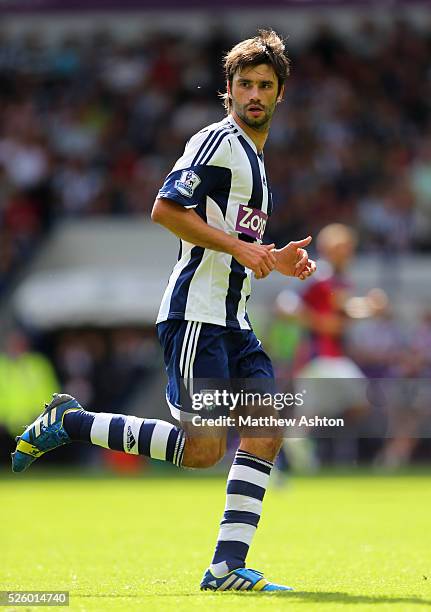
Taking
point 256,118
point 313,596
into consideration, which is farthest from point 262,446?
point 256,118

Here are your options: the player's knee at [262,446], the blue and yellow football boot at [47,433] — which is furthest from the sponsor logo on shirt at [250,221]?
the blue and yellow football boot at [47,433]

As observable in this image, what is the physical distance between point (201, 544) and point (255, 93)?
3308 millimetres

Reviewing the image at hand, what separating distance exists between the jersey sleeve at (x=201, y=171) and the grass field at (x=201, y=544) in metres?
1.74

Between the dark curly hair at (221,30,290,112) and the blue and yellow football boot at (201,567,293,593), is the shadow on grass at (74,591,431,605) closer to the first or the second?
the blue and yellow football boot at (201,567,293,593)

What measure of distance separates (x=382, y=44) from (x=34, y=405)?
9685 millimetres

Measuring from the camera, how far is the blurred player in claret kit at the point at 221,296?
5.75 meters

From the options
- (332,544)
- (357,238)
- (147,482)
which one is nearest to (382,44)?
(357,238)

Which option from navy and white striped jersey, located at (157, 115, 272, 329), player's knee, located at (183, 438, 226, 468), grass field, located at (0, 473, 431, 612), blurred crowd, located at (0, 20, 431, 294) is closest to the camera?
grass field, located at (0, 473, 431, 612)

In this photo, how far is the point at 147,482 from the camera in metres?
15.2

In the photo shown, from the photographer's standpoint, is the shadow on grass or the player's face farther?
the player's face

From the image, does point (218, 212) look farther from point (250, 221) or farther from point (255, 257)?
point (255, 257)

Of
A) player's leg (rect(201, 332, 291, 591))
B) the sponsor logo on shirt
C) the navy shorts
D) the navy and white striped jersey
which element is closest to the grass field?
player's leg (rect(201, 332, 291, 591))

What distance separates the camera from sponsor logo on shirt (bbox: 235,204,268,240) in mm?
5992

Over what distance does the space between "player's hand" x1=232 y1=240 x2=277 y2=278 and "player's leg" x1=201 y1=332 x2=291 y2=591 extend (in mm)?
460
